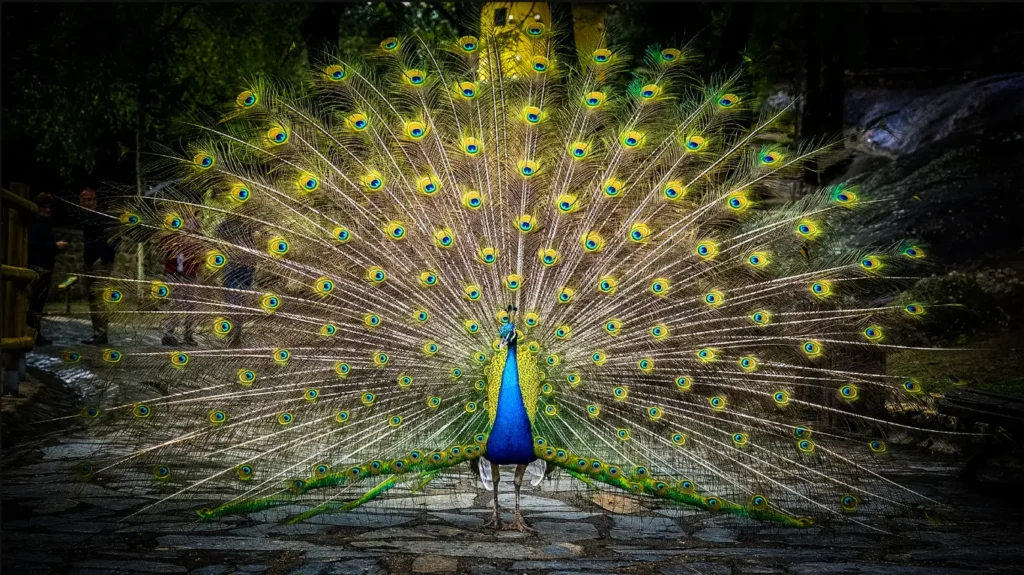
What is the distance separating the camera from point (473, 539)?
4891mm

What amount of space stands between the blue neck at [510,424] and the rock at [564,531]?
0.44m

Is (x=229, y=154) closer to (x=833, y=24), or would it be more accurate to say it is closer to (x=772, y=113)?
(x=772, y=113)

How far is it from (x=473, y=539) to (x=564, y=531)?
501 mm

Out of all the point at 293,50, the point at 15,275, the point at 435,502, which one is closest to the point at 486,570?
the point at 435,502

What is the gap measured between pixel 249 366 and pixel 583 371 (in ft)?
5.45

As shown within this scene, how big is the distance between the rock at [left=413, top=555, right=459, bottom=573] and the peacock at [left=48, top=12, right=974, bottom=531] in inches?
19.5

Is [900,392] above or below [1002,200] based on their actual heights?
below

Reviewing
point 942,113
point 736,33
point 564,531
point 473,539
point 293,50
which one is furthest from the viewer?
point 293,50

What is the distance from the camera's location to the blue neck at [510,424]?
15.8 feet

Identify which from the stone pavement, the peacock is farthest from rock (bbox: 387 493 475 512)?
the peacock

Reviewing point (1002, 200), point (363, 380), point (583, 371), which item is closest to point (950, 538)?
point (583, 371)

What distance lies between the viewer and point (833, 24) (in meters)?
8.22

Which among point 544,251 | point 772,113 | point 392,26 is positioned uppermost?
point 392,26

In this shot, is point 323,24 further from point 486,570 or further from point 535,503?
point 486,570
